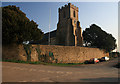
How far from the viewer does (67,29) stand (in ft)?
136

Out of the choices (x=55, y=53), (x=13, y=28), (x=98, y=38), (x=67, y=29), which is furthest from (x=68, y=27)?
(x=13, y=28)

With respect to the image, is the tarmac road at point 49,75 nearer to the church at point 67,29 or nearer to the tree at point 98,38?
the church at point 67,29

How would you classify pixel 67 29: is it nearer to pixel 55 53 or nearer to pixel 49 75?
pixel 55 53

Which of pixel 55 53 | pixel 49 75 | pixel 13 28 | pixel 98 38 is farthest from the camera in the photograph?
pixel 98 38

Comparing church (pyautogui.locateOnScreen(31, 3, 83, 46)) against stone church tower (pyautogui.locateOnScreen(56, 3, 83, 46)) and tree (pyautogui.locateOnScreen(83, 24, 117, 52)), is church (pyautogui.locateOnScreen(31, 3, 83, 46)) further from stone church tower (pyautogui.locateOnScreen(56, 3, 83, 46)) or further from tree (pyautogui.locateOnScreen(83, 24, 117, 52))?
tree (pyautogui.locateOnScreen(83, 24, 117, 52))

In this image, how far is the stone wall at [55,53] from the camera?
1584 cm

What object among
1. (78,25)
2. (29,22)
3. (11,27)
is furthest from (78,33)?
(11,27)

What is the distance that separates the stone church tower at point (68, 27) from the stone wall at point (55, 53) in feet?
37.0

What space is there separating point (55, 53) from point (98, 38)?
→ 82.7ft

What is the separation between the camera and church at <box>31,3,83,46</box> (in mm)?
40031

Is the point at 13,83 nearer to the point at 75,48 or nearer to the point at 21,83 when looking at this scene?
the point at 21,83

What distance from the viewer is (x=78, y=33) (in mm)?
43906

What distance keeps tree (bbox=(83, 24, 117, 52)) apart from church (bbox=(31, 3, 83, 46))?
11.2 feet

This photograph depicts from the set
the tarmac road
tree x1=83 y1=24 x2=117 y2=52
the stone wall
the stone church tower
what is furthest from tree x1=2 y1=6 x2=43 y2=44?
tree x1=83 y1=24 x2=117 y2=52
